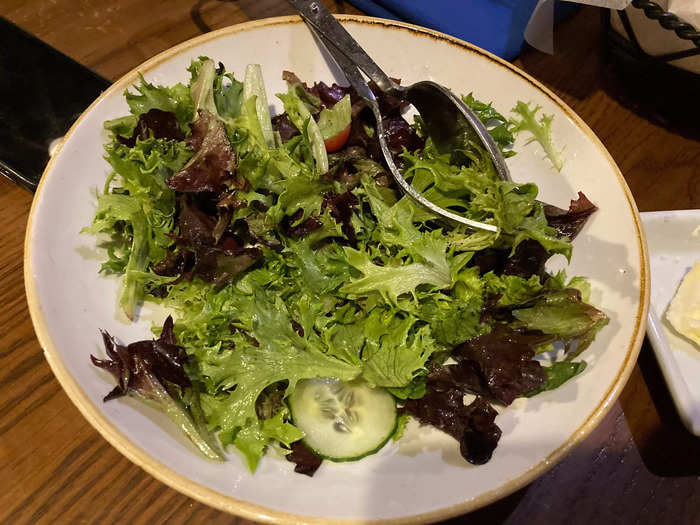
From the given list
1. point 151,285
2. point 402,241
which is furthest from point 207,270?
point 402,241

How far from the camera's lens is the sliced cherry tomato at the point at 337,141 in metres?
1.70

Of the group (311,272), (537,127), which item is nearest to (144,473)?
(311,272)

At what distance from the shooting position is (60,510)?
1.39 meters

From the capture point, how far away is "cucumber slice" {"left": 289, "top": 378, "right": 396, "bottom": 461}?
1.28 meters

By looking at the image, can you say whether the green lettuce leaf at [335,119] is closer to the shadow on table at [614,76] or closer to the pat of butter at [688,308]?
the shadow on table at [614,76]

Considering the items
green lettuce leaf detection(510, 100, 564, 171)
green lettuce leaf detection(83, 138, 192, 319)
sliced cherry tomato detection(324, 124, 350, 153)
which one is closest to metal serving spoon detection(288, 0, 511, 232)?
sliced cherry tomato detection(324, 124, 350, 153)

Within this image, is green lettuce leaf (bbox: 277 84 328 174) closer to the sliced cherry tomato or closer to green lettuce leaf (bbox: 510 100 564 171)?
the sliced cherry tomato

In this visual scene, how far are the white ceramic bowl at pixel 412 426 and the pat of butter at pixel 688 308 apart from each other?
0.46 m

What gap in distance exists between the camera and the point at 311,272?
1.45 m

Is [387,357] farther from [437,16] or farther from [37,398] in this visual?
[437,16]

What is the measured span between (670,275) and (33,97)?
2710 mm

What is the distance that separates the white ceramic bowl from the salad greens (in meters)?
0.06

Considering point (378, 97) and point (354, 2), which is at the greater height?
point (354, 2)

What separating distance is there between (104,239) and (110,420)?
2.14ft
